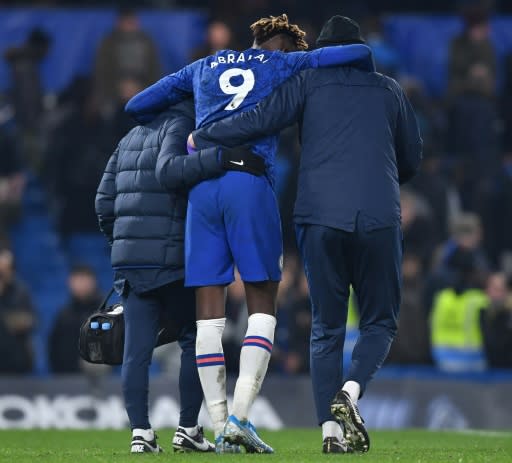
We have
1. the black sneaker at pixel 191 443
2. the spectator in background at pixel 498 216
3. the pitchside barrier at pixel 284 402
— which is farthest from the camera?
the spectator in background at pixel 498 216

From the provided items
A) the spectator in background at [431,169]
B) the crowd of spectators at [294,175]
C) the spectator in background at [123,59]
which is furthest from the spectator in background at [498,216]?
the spectator in background at [123,59]

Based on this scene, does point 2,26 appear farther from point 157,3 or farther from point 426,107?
point 426,107

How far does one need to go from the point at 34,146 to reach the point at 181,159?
11062mm

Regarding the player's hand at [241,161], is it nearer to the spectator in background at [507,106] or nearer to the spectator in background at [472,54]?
the spectator in background at [472,54]

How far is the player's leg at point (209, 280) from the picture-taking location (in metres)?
8.30

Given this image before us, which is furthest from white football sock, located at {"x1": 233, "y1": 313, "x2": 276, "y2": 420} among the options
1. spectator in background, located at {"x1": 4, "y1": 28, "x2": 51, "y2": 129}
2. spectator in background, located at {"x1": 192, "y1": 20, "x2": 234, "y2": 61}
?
spectator in background, located at {"x1": 4, "y1": 28, "x2": 51, "y2": 129}

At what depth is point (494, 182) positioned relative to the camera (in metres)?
18.6

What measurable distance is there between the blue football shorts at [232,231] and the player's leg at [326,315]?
0.69 ft

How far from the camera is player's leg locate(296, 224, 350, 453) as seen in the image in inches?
323

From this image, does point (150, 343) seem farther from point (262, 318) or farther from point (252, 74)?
point (252, 74)

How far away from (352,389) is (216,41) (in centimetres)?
1032

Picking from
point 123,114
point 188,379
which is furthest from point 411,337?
point 188,379

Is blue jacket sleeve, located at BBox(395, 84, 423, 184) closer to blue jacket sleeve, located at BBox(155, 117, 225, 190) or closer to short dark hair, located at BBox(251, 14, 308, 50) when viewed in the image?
short dark hair, located at BBox(251, 14, 308, 50)

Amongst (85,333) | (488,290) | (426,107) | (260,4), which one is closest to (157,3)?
(260,4)
